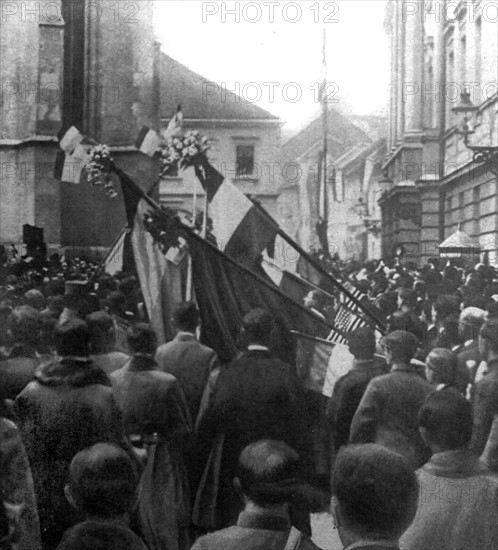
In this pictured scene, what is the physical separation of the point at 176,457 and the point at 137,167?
10.9 metres

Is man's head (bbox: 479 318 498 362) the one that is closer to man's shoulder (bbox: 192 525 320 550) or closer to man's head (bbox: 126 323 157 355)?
man's head (bbox: 126 323 157 355)

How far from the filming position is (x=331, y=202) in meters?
26.7

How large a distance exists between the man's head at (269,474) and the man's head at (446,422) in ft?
2.33

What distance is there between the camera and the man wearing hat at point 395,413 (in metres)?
4.94

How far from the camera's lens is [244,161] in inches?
861

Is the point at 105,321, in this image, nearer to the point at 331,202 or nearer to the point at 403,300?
the point at 403,300

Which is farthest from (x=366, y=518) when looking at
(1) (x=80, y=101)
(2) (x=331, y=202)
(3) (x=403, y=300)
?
(2) (x=331, y=202)

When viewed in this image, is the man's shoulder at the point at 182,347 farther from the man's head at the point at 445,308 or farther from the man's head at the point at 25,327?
the man's head at the point at 445,308

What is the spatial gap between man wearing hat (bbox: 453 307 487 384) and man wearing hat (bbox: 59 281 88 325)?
2349 mm

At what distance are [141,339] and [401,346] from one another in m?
1.35

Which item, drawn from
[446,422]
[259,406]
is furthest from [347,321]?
[446,422]

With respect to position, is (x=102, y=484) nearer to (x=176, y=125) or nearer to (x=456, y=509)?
(x=456, y=509)

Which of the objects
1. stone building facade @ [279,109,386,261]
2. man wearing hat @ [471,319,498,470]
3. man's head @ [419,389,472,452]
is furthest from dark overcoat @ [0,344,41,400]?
stone building facade @ [279,109,386,261]

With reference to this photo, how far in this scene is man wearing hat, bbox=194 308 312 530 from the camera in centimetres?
491
